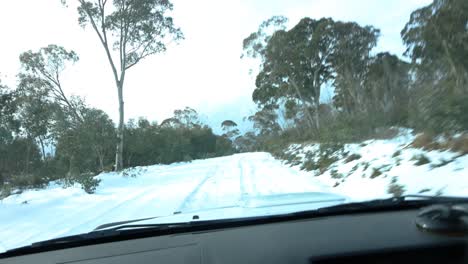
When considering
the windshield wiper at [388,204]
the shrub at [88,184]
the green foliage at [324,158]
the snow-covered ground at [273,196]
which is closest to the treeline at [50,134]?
the shrub at [88,184]

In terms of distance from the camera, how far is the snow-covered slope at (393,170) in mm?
5203

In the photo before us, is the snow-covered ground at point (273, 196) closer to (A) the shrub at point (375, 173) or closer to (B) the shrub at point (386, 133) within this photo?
(A) the shrub at point (375, 173)

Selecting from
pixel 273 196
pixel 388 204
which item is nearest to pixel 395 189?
pixel 273 196

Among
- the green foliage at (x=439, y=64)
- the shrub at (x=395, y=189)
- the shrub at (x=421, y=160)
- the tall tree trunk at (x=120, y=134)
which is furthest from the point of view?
the tall tree trunk at (x=120, y=134)

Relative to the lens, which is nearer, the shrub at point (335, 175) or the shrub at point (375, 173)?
the shrub at point (375, 173)

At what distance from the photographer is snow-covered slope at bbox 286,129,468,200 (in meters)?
5.20

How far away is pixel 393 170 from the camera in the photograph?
693 cm

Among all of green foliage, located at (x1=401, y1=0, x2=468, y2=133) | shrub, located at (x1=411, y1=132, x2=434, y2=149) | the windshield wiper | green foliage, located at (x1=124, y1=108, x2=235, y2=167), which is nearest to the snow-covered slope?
shrub, located at (x1=411, y1=132, x2=434, y2=149)

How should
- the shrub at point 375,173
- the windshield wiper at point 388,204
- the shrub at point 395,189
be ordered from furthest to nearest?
the shrub at point 375,173, the shrub at point 395,189, the windshield wiper at point 388,204

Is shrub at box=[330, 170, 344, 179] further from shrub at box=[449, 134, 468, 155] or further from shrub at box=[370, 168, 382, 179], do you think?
shrub at box=[449, 134, 468, 155]

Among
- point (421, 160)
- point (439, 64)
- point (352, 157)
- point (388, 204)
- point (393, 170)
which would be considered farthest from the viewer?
point (352, 157)

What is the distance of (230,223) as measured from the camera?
2912 millimetres

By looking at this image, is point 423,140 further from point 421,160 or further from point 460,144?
point 460,144

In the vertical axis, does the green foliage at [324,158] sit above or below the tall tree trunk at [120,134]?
below
